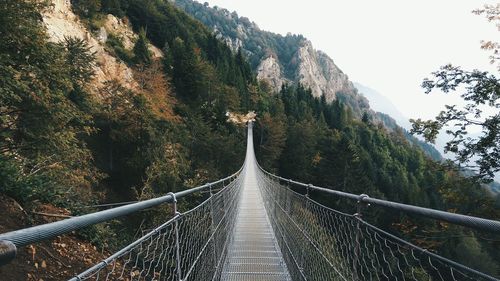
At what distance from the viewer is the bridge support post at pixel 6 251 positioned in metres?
0.55

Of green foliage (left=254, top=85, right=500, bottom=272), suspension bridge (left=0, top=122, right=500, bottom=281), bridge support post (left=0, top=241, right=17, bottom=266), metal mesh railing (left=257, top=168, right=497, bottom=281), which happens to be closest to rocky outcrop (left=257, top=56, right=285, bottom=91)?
green foliage (left=254, top=85, right=500, bottom=272)

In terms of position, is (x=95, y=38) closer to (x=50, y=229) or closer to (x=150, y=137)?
(x=150, y=137)

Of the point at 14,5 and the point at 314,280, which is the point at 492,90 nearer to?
the point at 314,280

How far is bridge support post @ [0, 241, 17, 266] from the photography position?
55cm

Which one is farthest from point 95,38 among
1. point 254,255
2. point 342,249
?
point 342,249

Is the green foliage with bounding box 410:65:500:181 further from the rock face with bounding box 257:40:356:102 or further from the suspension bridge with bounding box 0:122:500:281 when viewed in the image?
the rock face with bounding box 257:40:356:102

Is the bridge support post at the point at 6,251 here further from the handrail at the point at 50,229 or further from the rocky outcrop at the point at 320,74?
the rocky outcrop at the point at 320,74

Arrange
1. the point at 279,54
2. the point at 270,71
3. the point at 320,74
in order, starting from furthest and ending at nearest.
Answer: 1. the point at 320,74
2. the point at 279,54
3. the point at 270,71

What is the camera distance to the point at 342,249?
2.11 metres

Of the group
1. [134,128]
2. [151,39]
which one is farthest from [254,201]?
[151,39]

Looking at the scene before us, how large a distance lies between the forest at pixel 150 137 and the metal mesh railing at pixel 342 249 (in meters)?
1.51

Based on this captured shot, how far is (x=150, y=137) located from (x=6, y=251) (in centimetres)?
1569

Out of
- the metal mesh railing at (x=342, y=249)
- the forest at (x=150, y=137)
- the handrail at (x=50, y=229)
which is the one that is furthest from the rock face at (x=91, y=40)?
the handrail at (x=50, y=229)

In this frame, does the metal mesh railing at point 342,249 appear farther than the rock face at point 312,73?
No
